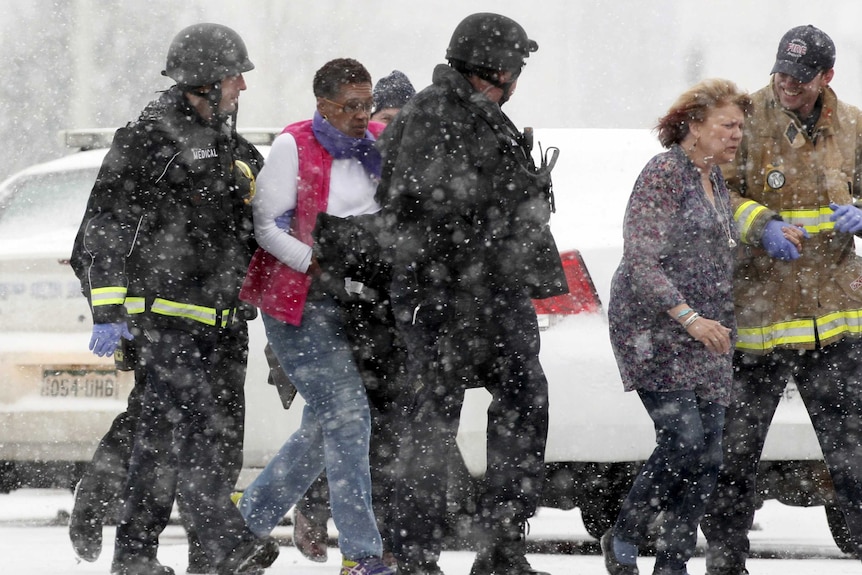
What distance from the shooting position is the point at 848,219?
550cm

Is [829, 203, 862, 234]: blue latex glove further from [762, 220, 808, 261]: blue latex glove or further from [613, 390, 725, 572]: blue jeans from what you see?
[613, 390, 725, 572]: blue jeans

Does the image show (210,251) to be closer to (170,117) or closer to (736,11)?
(170,117)

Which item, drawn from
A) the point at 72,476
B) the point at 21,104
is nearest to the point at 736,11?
the point at 21,104

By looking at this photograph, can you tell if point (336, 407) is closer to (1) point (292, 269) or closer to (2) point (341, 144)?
(1) point (292, 269)

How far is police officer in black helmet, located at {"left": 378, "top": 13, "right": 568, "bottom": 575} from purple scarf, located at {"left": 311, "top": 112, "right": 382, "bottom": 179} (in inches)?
8.2

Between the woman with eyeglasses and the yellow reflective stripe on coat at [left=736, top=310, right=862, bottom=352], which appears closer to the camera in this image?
the woman with eyeglasses

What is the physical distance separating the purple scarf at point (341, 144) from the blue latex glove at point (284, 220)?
0.24 m

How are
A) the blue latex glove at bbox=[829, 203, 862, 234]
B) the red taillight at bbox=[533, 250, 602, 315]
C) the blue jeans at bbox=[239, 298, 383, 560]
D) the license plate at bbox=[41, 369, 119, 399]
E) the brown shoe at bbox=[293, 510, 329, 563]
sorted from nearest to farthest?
the blue jeans at bbox=[239, 298, 383, 560], the blue latex glove at bbox=[829, 203, 862, 234], the red taillight at bbox=[533, 250, 602, 315], the brown shoe at bbox=[293, 510, 329, 563], the license plate at bbox=[41, 369, 119, 399]

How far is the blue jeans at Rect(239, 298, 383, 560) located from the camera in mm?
5176

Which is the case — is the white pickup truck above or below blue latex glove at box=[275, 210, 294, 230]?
below

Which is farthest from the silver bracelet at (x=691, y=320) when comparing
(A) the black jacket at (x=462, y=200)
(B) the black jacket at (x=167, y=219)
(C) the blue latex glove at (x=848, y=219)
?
(B) the black jacket at (x=167, y=219)

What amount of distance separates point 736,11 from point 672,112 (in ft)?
A: 131

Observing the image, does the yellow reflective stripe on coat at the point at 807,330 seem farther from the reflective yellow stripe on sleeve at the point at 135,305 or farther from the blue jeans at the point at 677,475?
the reflective yellow stripe on sleeve at the point at 135,305

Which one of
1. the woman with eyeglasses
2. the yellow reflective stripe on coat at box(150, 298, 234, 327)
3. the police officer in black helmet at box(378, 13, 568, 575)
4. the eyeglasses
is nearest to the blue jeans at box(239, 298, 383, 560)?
the woman with eyeglasses
